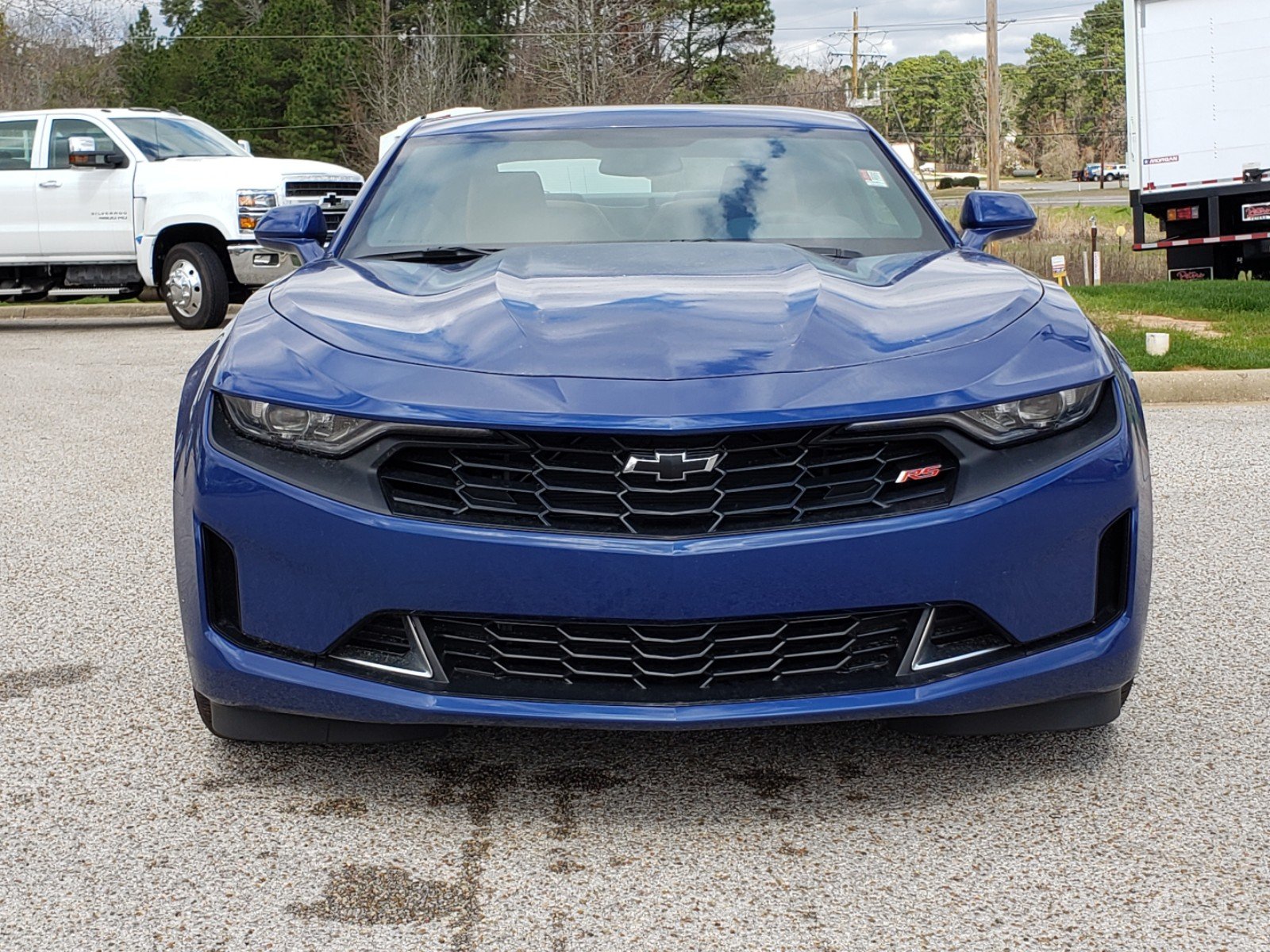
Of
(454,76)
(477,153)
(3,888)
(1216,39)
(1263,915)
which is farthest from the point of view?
(454,76)

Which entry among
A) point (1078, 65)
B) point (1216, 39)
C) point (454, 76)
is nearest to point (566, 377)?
point (1216, 39)

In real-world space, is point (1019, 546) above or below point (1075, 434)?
below

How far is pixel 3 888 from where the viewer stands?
2.73 meters

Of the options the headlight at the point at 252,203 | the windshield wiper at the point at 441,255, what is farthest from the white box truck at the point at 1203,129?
the windshield wiper at the point at 441,255

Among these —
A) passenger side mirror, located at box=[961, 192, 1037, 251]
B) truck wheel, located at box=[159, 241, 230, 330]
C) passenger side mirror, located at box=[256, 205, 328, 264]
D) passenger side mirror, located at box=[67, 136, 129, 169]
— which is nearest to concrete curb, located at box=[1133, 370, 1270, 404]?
passenger side mirror, located at box=[961, 192, 1037, 251]

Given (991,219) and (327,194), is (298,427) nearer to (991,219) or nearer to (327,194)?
(991,219)

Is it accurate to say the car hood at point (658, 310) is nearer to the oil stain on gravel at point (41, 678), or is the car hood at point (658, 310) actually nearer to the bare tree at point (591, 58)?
the oil stain on gravel at point (41, 678)

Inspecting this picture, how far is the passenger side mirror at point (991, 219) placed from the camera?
4410 mm

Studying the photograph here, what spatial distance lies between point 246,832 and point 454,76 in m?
57.1

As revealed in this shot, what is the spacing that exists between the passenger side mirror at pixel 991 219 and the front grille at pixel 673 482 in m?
1.72

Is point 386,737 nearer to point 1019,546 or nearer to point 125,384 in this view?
point 1019,546

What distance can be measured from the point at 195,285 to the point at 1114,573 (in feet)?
42.4

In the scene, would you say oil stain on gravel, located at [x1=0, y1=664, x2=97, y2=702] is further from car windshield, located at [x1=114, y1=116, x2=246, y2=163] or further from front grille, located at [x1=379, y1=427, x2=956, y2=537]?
car windshield, located at [x1=114, y1=116, x2=246, y2=163]

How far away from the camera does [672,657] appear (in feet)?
9.39
